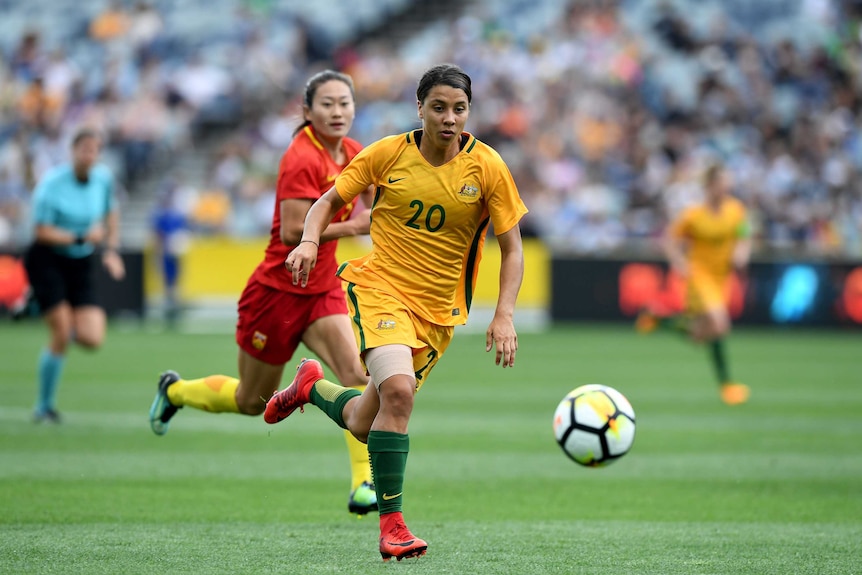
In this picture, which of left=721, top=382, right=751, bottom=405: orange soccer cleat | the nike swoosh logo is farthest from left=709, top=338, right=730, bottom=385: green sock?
the nike swoosh logo

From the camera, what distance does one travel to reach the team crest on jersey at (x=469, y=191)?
655 cm

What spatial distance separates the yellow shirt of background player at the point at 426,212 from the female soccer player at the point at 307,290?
46.6 inches

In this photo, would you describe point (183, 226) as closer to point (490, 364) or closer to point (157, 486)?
point (490, 364)

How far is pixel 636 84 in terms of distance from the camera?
27234mm

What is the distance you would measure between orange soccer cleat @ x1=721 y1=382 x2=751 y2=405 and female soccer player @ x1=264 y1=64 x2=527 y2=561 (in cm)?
841

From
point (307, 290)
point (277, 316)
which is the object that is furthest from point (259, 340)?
Result: point (307, 290)

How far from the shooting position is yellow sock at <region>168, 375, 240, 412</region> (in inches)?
340

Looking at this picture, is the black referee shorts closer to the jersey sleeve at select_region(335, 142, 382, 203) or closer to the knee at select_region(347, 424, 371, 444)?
the knee at select_region(347, 424, 371, 444)

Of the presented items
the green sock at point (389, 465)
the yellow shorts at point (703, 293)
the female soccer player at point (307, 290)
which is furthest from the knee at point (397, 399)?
the yellow shorts at point (703, 293)

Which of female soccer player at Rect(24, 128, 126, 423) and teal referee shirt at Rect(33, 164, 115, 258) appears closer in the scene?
female soccer player at Rect(24, 128, 126, 423)

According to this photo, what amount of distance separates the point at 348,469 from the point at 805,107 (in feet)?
64.9

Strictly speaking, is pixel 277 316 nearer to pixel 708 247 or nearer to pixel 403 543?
pixel 403 543

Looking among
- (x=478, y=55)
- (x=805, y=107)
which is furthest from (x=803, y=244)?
(x=478, y=55)

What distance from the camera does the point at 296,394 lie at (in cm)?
725
